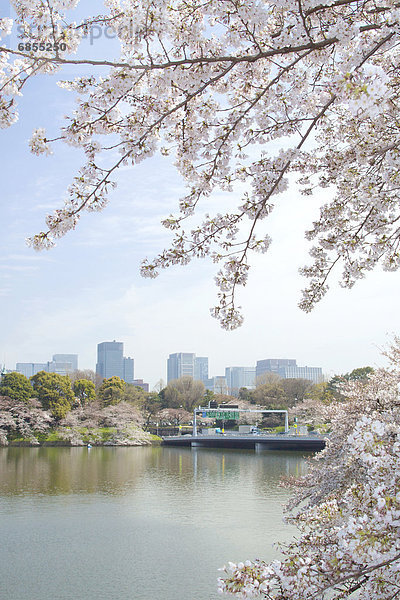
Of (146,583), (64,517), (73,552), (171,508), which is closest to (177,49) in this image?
(146,583)

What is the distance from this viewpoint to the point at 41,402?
3139 centimetres

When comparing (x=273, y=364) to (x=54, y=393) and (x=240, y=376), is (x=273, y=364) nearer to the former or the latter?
(x=240, y=376)

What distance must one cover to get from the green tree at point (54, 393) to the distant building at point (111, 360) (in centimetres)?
7379

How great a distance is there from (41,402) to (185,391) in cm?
1618

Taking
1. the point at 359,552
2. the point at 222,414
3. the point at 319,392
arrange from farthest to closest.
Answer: the point at 319,392, the point at 222,414, the point at 359,552

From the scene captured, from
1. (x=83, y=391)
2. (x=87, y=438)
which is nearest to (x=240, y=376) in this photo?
(x=83, y=391)

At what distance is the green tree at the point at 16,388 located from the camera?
30.3 m

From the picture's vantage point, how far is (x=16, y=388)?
30703mm

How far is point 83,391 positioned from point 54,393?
4.04 m

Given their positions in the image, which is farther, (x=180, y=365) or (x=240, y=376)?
(x=240, y=376)

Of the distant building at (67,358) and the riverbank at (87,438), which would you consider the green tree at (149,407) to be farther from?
the distant building at (67,358)

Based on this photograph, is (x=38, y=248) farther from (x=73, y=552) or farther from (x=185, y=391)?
(x=185, y=391)

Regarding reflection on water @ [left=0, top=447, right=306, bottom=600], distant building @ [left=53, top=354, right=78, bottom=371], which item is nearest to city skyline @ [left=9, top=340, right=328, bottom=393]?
distant building @ [left=53, top=354, right=78, bottom=371]

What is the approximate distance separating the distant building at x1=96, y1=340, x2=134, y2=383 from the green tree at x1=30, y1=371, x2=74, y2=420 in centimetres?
7379
